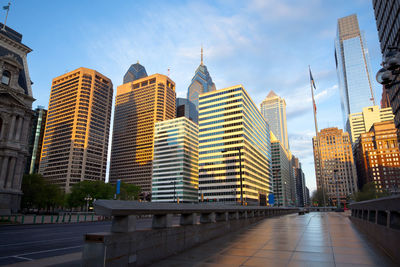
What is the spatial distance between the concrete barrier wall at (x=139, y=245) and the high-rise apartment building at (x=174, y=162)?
171076 mm

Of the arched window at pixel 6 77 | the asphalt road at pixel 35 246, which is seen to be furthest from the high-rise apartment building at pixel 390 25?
the arched window at pixel 6 77

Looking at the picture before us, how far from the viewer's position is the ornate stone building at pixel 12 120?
44.1 meters

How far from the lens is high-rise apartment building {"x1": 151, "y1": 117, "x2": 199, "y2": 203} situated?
180375mm

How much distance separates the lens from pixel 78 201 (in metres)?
99.7

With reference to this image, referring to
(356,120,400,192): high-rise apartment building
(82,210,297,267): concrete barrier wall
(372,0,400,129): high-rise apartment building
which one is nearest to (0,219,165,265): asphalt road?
(82,210,297,267): concrete barrier wall

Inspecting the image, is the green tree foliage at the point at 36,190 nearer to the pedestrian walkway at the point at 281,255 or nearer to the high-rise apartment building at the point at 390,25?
the pedestrian walkway at the point at 281,255

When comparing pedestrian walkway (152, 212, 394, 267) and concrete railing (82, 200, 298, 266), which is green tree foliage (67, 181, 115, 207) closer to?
concrete railing (82, 200, 298, 266)

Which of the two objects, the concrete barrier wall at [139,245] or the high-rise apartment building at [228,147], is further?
the high-rise apartment building at [228,147]

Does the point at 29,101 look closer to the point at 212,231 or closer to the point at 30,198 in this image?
the point at 30,198

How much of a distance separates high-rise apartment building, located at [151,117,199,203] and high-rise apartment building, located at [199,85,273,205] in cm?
3712

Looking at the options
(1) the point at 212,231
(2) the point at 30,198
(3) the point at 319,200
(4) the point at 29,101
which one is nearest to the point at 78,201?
(2) the point at 30,198

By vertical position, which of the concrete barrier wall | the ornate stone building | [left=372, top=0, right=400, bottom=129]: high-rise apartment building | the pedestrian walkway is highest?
[left=372, top=0, right=400, bottom=129]: high-rise apartment building

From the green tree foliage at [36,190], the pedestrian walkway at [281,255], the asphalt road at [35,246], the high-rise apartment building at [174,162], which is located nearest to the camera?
the pedestrian walkway at [281,255]

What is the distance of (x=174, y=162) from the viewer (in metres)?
183
